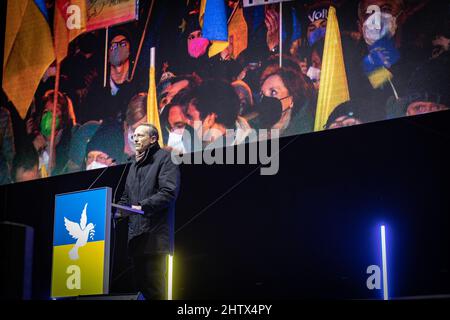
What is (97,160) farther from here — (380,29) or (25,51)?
(380,29)

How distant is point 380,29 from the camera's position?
4059 mm

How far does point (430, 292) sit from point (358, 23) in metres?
1.58

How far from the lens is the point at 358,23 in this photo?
163 inches

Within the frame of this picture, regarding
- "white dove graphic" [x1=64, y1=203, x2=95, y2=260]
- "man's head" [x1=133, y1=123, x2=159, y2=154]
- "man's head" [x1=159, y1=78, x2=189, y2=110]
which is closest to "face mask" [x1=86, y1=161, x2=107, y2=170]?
"man's head" [x1=159, y1=78, x2=189, y2=110]

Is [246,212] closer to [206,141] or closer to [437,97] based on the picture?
[206,141]

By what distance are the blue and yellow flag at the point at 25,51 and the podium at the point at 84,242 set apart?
217 centimetres

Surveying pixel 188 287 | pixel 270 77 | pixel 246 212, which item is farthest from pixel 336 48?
pixel 188 287

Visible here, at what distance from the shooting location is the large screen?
3996 mm

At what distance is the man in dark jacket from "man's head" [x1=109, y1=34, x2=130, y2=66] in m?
1.43

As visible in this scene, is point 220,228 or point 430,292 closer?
point 430,292

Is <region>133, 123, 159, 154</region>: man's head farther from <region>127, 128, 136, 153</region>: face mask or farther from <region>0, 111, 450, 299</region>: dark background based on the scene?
<region>127, 128, 136, 153</region>: face mask

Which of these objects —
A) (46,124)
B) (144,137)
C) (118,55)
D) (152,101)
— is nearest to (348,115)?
(144,137)

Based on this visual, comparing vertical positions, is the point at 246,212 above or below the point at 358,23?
below

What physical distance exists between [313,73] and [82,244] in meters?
1.70
